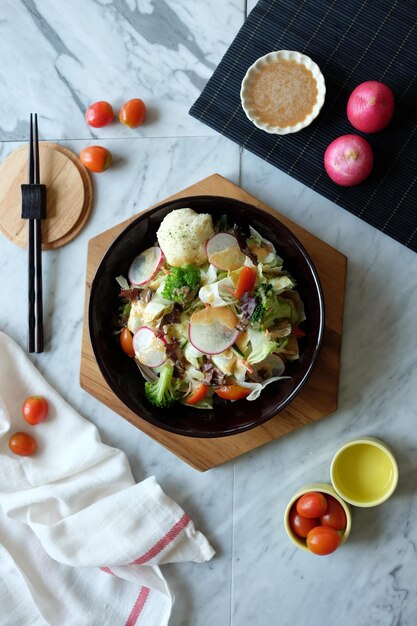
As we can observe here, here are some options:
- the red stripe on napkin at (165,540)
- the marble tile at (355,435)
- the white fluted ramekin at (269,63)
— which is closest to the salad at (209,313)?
the marble tile at (355,435)

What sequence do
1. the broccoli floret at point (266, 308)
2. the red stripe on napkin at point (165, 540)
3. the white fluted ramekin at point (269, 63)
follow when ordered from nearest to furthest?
1. the broccoli floret at point (266, 308)
2. the white fluted ramekin at point (269, 63)
3. the red stripe on napkin at point (165, 540)

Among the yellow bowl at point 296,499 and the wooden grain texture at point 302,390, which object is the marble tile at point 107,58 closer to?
the wooden grain texture at point 302,390

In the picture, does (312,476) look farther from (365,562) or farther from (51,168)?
(51,168)

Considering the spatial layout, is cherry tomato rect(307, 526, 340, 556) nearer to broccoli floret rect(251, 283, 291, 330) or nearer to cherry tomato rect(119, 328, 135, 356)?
broccoli floret rect(251, 283, 291, 330)

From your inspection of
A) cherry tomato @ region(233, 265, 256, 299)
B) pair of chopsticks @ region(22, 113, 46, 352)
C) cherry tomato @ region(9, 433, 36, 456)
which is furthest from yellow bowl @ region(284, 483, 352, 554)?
pair of chopsticks @ region(22, 113, 46, 352)

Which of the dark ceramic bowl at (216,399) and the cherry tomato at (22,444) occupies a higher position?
the dark ceramic bowl at (216,399)
